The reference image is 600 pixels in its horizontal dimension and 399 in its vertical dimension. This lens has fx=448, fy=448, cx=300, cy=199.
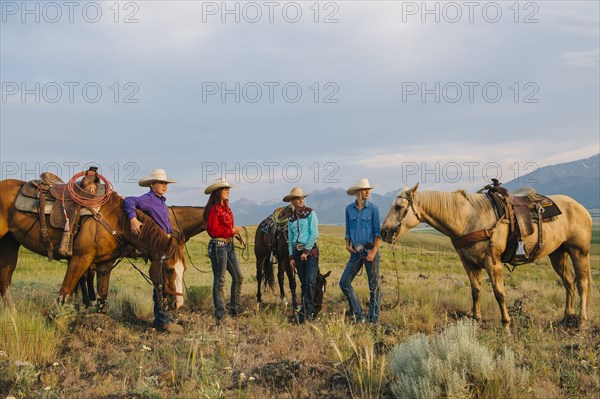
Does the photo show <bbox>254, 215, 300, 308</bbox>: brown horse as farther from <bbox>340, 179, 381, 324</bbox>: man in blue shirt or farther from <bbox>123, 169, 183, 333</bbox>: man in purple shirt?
<bbox>123, 169, 183, 333</bbox>: man in purple shirt

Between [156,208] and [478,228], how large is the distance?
5242 mm

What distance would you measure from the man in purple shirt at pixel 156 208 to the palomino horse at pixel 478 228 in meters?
3.58

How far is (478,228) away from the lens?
729 cm

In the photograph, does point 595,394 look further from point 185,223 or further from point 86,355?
point 185,223

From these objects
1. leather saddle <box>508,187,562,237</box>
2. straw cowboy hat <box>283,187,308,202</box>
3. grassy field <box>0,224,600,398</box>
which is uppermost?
straw cowboy hat <box>283,187,308,202</box>

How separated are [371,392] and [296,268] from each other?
397 cm

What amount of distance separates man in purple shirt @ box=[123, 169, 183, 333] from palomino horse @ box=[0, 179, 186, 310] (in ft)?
0.58

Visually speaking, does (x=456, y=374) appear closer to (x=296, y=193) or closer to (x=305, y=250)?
(x=305, y=250)

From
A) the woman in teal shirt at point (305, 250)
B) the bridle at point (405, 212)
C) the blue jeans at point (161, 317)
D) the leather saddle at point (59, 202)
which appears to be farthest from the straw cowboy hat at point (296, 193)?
the leather saddle at point (59, 202)

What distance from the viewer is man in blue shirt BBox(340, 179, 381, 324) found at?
289 inches

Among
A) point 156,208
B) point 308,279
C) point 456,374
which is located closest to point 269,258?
point 308,279

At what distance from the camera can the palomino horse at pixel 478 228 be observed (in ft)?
23.3

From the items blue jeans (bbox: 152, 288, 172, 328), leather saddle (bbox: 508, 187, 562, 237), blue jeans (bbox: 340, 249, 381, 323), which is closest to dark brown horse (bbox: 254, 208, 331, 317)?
blue jeans (bbox: 340, 249, 381, 323)

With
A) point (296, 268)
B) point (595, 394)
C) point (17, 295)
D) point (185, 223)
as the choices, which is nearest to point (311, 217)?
point (296, 268)
